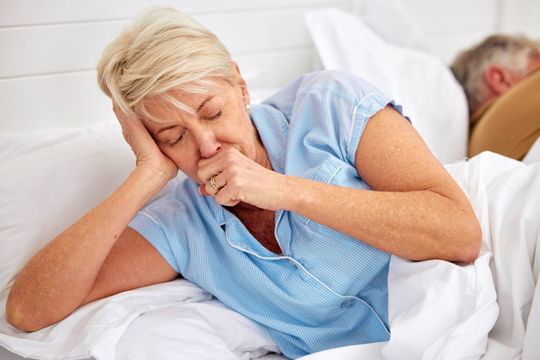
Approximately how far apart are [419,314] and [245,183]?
0.43 metres

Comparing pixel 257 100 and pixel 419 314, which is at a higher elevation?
pixel 257 100

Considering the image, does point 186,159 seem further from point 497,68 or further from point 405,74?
point 497,68

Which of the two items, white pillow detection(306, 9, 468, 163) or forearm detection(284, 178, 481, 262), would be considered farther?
white pillow detection(306, 9, 468, 163)

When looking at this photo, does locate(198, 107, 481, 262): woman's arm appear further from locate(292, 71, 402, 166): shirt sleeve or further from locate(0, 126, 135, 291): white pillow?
locate(0, 126, 135, 291): white pillow

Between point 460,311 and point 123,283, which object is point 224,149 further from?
point 460,311

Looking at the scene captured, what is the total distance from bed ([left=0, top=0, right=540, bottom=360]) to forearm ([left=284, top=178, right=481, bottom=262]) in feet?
0.16

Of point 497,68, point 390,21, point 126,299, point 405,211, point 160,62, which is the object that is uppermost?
point 160,62

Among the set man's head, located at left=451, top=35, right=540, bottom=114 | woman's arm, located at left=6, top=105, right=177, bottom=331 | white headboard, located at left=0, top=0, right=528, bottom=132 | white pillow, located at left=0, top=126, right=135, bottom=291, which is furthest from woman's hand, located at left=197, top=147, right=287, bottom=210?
man's head, located at left=451, top=35, right=540, bottom=114

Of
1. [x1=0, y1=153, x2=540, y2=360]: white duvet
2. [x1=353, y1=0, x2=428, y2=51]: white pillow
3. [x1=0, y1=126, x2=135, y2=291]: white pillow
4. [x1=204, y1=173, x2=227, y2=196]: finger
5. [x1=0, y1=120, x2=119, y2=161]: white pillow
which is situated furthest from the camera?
[x1=353, y1=0, x2=428, y2=51]: white pillow

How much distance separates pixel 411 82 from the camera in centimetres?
226

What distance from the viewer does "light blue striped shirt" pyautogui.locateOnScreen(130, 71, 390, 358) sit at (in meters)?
1.41

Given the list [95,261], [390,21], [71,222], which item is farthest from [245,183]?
[390,21]

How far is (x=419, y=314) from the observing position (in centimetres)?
122

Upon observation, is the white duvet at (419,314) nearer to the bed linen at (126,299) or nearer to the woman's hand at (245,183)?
the bed linen at (126,299)
